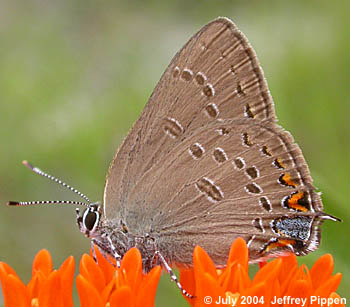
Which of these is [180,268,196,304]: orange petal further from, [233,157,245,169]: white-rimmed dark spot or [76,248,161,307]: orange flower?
[233,157,245,169]: white-rimmed dark spot

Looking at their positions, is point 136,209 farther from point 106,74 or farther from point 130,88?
point 106,74

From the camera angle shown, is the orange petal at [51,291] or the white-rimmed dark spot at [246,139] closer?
the orange petal at [51,291]

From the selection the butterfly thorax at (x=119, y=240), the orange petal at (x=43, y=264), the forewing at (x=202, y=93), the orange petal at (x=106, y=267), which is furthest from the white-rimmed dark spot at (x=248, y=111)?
the orange petal at (x=43, y=264)

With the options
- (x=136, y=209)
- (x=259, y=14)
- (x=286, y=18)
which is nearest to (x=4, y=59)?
(x=259, y=14)

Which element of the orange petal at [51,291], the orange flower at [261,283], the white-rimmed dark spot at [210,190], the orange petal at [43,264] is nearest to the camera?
the orange flower at [261,283]

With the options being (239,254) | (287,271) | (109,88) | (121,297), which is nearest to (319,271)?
(287,271)

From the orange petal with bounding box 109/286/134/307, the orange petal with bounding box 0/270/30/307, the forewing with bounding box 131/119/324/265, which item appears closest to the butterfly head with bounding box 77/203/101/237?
the forewing with bounding box 131/119/324/265

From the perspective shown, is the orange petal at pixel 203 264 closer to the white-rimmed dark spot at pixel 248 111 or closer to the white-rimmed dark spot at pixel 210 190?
the white-rimmed dark spot at pixel 210 190
